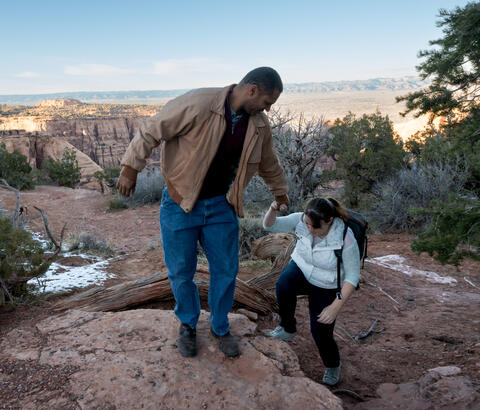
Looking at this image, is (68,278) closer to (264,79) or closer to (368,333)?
(368,333)

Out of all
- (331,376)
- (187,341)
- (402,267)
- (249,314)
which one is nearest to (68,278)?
(249,314)

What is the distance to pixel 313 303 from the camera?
2.56 meters

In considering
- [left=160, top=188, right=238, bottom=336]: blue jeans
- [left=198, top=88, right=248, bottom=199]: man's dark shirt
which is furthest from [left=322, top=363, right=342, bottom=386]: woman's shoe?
[left=198, top=88, right=248, bottom=199]: man's dark shirt

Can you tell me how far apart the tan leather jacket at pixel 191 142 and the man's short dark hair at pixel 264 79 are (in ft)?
0.56

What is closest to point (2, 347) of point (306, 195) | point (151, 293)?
point (151, 293)

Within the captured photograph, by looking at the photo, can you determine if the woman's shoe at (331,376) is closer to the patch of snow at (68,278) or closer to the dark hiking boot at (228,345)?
the dark hiking boot at (228,345)

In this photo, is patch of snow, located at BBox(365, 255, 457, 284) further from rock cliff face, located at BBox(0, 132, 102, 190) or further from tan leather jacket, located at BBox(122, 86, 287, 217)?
rock cliff face, located at BBox(0, 132, 102, 190)

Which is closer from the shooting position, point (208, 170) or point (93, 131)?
point (208, 170)

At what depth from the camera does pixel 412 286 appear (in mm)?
5164

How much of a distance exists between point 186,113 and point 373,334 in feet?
8.98

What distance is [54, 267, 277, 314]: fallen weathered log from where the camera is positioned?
3174 millimetres

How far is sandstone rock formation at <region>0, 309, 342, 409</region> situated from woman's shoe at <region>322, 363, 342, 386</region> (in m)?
0.28

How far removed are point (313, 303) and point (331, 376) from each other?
0.52 m

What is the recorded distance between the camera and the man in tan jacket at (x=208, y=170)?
6.89 feet
